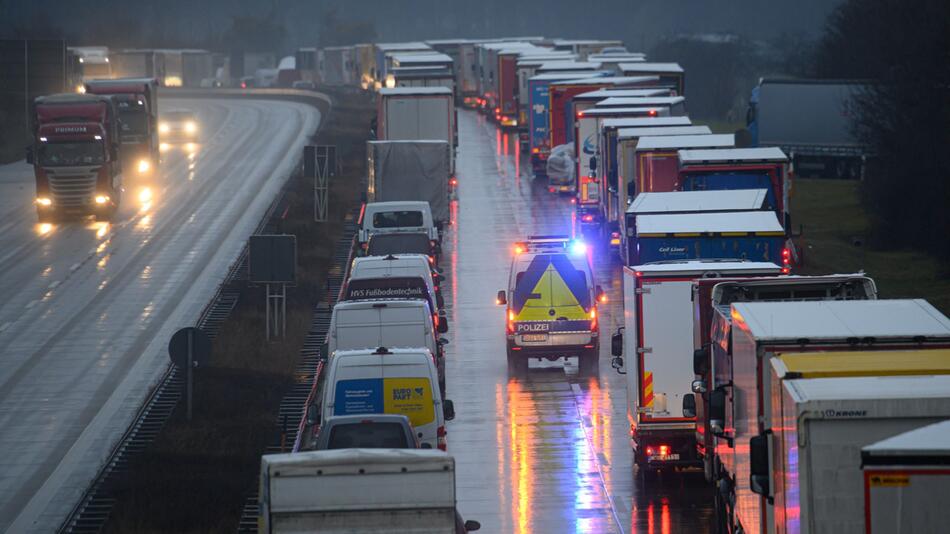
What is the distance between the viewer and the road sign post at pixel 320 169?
47500mm

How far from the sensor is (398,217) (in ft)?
136

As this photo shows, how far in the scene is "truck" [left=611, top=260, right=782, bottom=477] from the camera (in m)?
20.5

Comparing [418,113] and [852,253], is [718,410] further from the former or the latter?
[418,113]

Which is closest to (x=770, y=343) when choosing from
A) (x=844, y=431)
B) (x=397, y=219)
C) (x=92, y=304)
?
(x=844, y=431)

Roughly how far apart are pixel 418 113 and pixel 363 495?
43955mm

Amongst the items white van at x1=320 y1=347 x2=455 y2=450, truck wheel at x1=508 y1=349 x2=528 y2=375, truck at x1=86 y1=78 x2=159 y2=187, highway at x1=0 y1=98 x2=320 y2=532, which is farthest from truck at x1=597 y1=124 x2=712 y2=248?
truck at x1=86 y1=78 x2=159 y2=187

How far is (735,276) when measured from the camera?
2017 centimetres

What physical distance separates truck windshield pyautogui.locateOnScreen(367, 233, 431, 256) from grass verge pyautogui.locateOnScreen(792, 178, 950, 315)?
11.2 metres

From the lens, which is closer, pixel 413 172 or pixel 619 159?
pixel 619 159

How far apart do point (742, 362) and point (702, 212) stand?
1586 centimetres

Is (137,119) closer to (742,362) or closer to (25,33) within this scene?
(742,362)

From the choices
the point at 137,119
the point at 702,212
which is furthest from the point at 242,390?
the point at 137,119

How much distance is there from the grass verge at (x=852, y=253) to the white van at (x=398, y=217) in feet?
34.5

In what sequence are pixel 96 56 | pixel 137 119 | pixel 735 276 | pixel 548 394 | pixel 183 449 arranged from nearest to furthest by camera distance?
pixel 735 276, pixel 183 449, pixel 548 394, pixel 137 119, pixel 96 56
